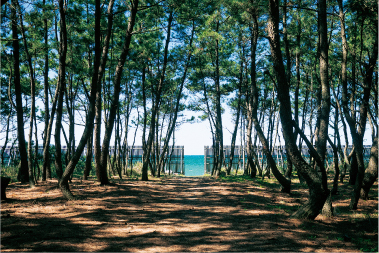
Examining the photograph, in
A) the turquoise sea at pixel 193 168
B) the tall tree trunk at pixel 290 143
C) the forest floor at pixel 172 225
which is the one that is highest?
the tall tree trunk at pixel 290 143

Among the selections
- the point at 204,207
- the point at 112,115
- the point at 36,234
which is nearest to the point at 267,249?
the point at 204,207

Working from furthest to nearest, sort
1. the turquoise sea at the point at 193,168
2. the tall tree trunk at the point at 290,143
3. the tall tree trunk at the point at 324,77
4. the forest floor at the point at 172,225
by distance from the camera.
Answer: the turquoise sea at the point at 193,168
the tall tree trunk at the point at 324,77
the tall tree trunk at the point at 290,143
the forest floor at the point at 172,225

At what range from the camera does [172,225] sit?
4.51 metres

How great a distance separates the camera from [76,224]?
4176mm

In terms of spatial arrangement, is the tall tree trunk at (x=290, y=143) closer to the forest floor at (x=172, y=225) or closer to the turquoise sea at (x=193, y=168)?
the forest floor at (x=172, y=225)

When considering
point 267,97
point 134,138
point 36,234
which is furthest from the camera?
point 134,138

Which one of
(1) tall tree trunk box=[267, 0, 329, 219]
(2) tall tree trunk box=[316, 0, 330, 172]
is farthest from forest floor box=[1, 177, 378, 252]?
(2) tall tree trunk box=[316, 0, 330, 172]

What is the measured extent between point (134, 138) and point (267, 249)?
16.7 m

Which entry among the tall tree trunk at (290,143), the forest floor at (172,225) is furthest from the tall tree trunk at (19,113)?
the tall tree trunk at (290,143)

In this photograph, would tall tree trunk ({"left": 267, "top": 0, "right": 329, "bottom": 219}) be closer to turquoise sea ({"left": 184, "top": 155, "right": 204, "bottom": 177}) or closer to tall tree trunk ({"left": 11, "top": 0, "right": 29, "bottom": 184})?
tall tree trunk ({"left": 11, "top": 0, "right": 29, "bottom": 184})

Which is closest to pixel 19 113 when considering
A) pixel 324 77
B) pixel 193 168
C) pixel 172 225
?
pixel 172 225

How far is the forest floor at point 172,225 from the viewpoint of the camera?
3414 mm

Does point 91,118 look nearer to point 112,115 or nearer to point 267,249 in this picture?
point 112,115

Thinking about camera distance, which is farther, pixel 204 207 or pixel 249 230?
pixel 204 207
